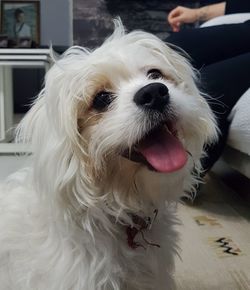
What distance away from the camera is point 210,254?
1170mm

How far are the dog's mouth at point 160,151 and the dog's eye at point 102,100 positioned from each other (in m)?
0.07

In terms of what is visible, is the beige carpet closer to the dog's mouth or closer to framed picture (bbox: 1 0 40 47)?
the dog's mouth

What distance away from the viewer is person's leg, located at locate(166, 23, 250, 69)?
1.61 m

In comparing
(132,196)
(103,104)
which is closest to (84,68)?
(103,104)

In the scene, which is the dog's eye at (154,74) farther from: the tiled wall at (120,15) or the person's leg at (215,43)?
the tiled wall at (120,15)

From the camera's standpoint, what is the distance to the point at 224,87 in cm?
140

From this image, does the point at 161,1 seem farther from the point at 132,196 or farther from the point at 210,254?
the point at 132,196

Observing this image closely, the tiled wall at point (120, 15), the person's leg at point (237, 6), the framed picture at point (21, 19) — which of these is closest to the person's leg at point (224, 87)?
the person's leg at point (237, 6)

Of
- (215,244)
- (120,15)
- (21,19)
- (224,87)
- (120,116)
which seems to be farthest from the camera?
(21,19)

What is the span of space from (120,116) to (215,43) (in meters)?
1.03

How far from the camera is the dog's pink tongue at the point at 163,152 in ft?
2.24

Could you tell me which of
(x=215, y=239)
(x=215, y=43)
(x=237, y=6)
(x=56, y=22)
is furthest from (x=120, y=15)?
(x=215, y=239)

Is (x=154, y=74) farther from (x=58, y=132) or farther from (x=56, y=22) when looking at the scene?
(x=56, y=22)

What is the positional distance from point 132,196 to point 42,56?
1900 millimetres
